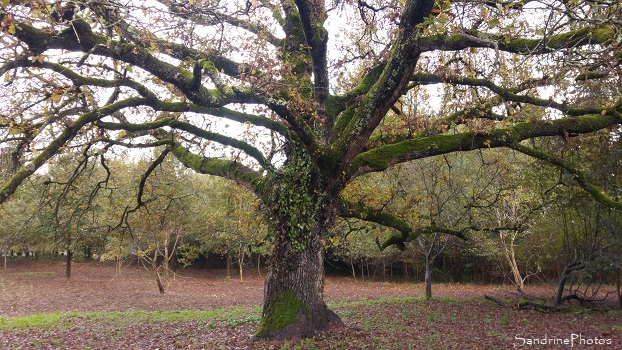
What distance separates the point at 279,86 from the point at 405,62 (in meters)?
1.87

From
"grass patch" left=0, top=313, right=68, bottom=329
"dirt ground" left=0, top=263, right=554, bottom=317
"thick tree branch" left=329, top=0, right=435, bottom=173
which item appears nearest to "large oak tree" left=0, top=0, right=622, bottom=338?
"thick tree branch" left=329, top=0, right=435, bottom=173

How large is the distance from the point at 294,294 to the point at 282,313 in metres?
0.40

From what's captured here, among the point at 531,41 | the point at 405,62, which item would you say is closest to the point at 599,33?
the point at 531,41

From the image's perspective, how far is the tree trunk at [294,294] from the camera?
6.97 metres

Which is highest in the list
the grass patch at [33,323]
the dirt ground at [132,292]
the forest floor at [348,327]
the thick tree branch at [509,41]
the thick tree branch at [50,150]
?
the thick tree branch at [509,41]

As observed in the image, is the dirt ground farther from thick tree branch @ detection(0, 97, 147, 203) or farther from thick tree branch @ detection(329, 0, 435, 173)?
thick tree branch @ detection(329, 0, 435, 173)

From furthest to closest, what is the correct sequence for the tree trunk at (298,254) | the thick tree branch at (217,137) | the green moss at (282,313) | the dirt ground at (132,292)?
the dirt ground at (132,292), the thick tree branch at (217,137), the tree trunk at (298,254), the green moss at (282,313)

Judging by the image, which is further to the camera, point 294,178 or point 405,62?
point 294,178

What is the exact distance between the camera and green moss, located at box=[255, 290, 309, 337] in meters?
6.95

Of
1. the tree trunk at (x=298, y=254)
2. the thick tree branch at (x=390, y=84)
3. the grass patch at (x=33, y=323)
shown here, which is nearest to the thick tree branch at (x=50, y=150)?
the tree trunk at (x=298, y=254)

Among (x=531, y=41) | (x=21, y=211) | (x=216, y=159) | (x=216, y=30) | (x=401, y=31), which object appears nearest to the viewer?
(x=401, y=31)

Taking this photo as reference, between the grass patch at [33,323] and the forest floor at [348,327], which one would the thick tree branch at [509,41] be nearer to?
the forest floor at [348,327]

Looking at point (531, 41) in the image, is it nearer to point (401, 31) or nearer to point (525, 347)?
point (401, 31)

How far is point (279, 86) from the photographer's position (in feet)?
19.1
